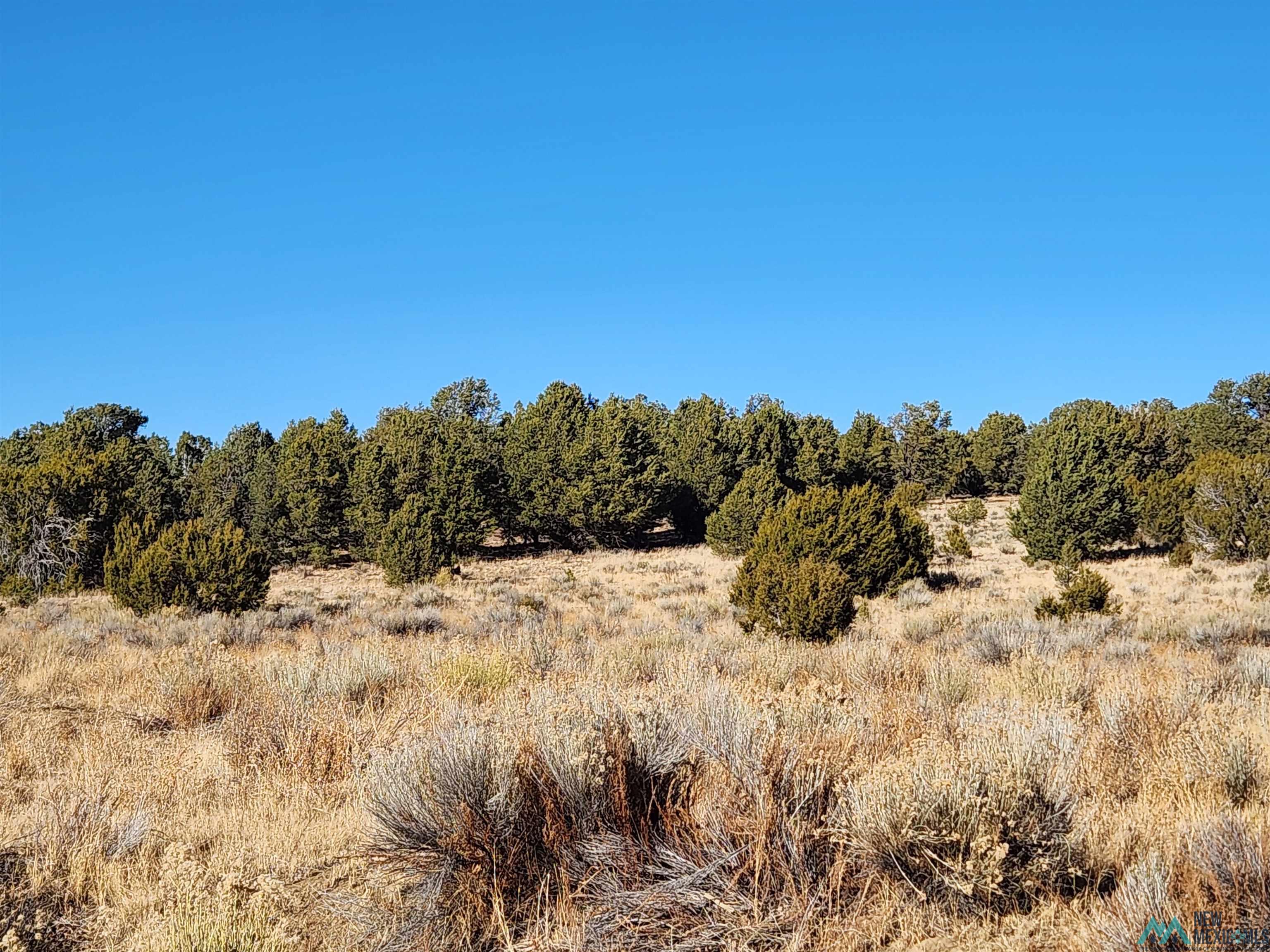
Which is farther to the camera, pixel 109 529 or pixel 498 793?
pixel 109 529

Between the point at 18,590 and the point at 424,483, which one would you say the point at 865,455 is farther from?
the point at 18,590

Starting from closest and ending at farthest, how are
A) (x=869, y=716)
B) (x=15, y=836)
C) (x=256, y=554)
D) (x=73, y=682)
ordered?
(x=15, y=836), (x=869, y=716), (x=73, y=682), (x=256, y=554)

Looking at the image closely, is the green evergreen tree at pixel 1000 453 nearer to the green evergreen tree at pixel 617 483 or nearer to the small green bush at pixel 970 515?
the small green bush at pixel 970 515

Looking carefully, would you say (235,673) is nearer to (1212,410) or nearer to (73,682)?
(73,682)

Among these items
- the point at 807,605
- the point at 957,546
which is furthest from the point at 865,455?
the point at 807,605

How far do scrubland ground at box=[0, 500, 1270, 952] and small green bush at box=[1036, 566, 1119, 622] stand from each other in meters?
6.87

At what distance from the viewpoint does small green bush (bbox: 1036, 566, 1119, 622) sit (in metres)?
13.5

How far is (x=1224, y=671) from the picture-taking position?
7125 mm

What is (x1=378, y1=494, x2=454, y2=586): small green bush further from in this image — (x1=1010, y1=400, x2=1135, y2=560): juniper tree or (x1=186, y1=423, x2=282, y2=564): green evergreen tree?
(x1=1010, y1=400, x2=1135, y2=560): juniper tree

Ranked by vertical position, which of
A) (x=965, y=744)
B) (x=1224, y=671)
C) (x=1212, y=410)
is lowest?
(x=1224, y=671)

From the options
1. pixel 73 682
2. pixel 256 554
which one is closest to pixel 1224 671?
pixel 73 682

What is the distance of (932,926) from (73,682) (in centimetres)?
783

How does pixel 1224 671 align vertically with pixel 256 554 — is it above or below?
below

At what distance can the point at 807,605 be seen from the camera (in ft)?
37.8
